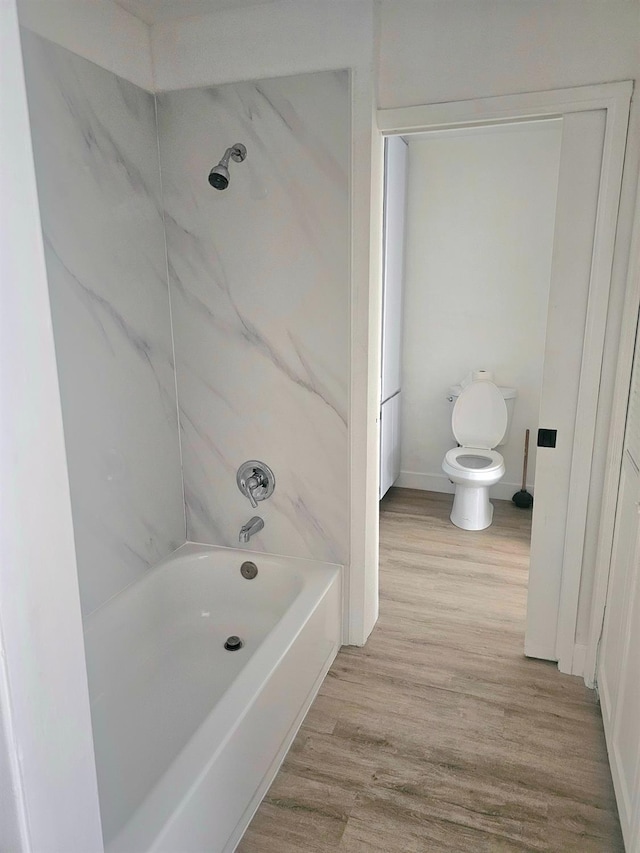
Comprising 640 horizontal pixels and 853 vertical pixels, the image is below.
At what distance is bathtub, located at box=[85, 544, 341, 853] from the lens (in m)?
1.53

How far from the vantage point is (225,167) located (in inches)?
89.7

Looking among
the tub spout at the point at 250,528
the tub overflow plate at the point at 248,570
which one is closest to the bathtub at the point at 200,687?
the tub overflow plate at the point at 248,570

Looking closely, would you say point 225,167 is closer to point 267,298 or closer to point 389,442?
point 267,298

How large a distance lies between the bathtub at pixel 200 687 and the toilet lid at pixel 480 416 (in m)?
1.82

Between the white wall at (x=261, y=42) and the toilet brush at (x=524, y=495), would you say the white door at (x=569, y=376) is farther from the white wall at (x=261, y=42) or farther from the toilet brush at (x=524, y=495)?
the toilet brush at (x=524, y=495)

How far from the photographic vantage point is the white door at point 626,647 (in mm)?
1626

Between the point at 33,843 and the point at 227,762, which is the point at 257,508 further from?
the point at 33,843

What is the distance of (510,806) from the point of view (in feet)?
5.98

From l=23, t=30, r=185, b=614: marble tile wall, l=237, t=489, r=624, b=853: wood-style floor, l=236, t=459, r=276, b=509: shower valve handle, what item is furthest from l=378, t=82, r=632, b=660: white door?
l=236, t=459, r=276, b=509: shower valve handle

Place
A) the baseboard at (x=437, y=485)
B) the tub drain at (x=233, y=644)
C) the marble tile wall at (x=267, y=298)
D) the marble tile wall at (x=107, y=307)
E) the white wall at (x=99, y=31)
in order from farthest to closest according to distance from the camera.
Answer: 1. the baseboard at (x=437, y=485)
2. the tub drain at (x=233, y=644)
3. the marble tile wall at (x=267, y=298)
4. the marble tile wall at (x=107, y=307)
5. the white wall at (x=99, y=31)

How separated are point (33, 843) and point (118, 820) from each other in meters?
1.12

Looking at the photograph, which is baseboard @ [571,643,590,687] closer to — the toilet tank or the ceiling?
the toilet tank

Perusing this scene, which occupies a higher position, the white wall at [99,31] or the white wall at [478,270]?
the white wall at [99,31]

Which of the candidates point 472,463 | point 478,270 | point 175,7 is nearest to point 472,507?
point 472,463
